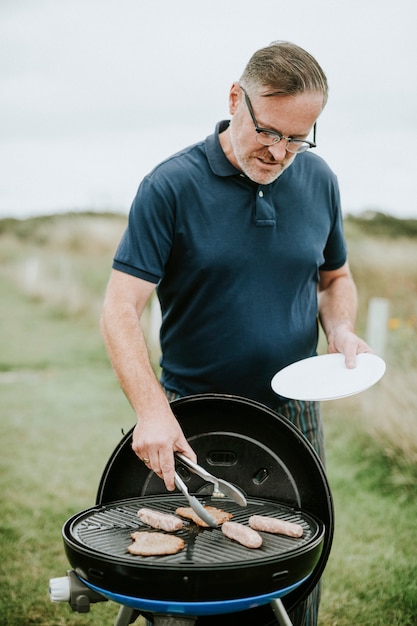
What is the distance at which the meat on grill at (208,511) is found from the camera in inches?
77.2

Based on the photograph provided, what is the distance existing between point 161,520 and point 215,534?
0.51ft

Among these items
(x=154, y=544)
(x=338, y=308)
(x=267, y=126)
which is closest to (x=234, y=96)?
(x=267, y=126)

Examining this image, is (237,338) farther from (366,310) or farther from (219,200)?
(366,310)

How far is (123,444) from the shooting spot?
2168 millimetres

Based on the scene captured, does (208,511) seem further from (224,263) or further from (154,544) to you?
(224,263)

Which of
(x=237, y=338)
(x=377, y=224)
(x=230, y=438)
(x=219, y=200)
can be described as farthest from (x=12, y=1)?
(x=377, y=224)

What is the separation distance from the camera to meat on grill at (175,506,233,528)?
77.2 inches

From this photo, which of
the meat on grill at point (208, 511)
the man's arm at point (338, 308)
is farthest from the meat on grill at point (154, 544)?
the man's arm at point (338, 308)

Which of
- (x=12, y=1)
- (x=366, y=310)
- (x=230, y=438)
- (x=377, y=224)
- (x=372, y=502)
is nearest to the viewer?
(x=230, y=438)

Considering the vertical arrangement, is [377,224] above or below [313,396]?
below

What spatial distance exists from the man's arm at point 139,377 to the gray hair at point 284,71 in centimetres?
73

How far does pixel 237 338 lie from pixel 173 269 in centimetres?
32

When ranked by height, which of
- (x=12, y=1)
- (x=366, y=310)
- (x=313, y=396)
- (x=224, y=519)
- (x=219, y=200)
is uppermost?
(x=12, y=1)

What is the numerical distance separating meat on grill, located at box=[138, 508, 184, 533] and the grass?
1786mm
